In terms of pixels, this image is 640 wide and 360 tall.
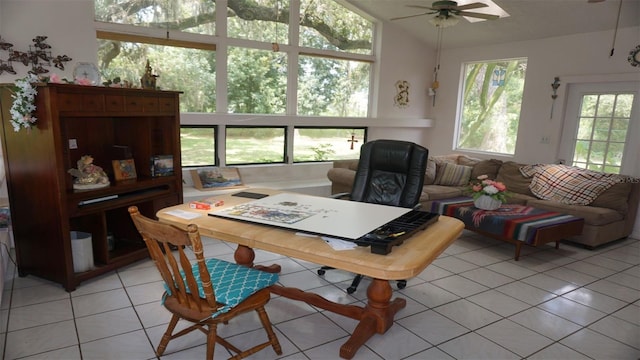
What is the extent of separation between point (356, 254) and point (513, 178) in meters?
4.24

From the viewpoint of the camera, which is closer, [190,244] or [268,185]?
[190,244]

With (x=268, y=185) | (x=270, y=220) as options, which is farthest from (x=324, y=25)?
(x=270, y=220)

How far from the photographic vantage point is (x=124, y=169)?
3.41 metres

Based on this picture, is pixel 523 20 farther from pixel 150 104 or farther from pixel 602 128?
pixel 150 104

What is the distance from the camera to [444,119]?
681cm

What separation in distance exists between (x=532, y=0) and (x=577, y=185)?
87.5 inches

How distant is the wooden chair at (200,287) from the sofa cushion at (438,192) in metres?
3.29

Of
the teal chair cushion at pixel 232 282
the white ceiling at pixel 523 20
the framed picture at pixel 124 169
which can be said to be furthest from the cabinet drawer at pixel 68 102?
the white ceiling at pixel 523 20

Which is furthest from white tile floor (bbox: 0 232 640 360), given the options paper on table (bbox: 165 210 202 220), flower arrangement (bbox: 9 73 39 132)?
flower arrangement (bbox: 9 73 39 132)

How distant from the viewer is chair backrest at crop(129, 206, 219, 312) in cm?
167

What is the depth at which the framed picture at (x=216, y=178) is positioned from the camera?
4836 millimetres

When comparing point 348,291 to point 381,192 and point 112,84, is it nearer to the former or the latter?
point 381,192

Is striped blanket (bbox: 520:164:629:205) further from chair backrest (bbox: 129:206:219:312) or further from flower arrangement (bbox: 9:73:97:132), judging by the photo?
flower arrangement (bbox: 9:73:97:132)

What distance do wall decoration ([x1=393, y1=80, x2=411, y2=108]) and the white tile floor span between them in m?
3.52
